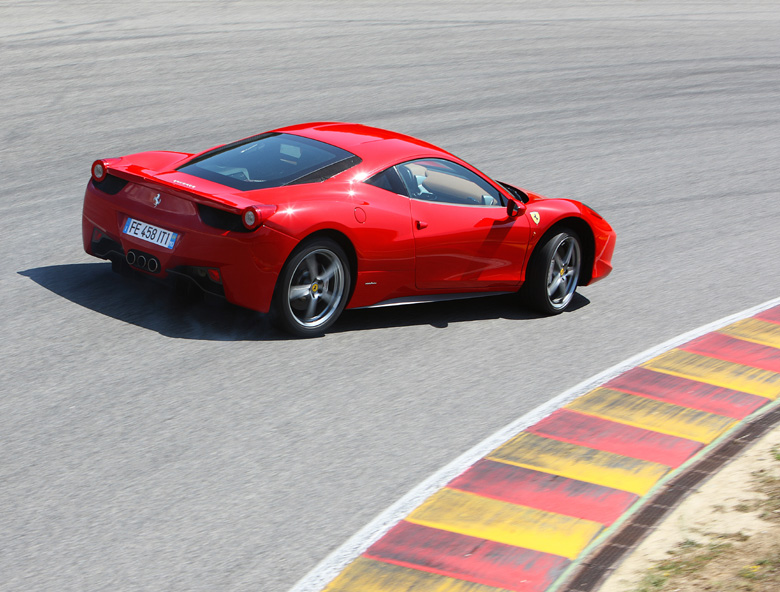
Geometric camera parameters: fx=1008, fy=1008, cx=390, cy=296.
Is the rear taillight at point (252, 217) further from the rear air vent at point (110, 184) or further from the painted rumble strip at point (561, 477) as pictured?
the painted rumble strip at point (561, 477)

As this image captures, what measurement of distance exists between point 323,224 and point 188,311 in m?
1.17

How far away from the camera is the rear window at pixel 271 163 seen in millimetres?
6531

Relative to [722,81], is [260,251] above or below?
below

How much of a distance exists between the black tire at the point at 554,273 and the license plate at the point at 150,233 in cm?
287

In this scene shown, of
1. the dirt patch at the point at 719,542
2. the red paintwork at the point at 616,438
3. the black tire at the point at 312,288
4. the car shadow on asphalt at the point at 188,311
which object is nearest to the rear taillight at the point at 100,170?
the car shadow on asphalt at the point at 188,311

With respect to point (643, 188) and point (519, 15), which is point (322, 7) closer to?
point (519, 15)

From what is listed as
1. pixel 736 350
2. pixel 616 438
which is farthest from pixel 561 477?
pixel 736 350

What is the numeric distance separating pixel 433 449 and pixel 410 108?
9.51m

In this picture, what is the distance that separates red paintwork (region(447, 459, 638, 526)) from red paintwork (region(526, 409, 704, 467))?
49cm

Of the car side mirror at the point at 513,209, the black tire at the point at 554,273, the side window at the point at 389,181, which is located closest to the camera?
the side window at the point at 389,181

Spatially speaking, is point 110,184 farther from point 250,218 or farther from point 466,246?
point 466,246

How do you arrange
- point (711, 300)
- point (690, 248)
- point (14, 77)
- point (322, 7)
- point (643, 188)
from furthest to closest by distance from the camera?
point (322, 7) < point (14, 77) < point (643, 188) < point (690, 248) < point (711, 300)

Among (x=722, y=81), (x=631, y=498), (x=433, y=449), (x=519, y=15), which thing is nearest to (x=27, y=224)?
(x=433, y=449)

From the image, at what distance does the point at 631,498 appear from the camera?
16.6 feet
